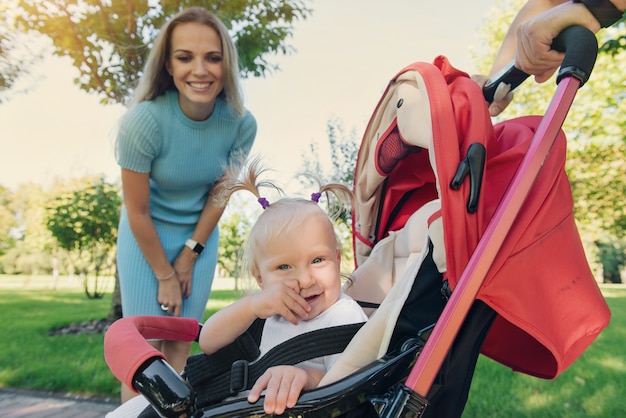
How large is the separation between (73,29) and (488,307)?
21.0ft

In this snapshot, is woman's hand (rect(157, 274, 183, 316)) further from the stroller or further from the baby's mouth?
the baby's mouth

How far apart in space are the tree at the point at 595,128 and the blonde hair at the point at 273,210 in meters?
6.77

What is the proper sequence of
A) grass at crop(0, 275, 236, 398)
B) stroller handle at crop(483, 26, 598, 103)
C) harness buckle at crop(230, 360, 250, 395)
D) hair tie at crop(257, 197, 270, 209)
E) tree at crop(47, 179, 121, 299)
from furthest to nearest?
1. tree at crop(47, 179, 121, 299)
2. grass at crop(0, 275, 236, 398)
3. hair tie at crop(257, 197, 270, 209)
4. harness buckle at crop(230, 360, 250, 395)
5. stroller handle at crop(483, 26, 598, 103)

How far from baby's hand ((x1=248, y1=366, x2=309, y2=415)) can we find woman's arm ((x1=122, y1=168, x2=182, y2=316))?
54.8 inches

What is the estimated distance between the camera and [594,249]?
28.3 metres

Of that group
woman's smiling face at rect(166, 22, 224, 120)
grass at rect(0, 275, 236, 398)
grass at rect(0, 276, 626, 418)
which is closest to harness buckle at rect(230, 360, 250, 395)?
woman's smiling face at rect(166, 22, 224, 120)

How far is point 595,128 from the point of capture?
9812mm

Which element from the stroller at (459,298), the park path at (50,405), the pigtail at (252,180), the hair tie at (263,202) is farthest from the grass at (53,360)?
the stroller at (459,298)

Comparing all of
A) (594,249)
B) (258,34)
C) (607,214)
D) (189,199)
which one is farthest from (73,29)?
(594,249)

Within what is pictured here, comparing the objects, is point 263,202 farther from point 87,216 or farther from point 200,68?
point 87,216

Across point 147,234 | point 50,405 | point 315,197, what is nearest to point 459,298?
point 315,197

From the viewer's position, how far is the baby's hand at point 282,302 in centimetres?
155

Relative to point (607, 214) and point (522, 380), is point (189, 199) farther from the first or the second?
point (607, 214)

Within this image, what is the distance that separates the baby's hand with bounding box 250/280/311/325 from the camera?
5.09 ft
